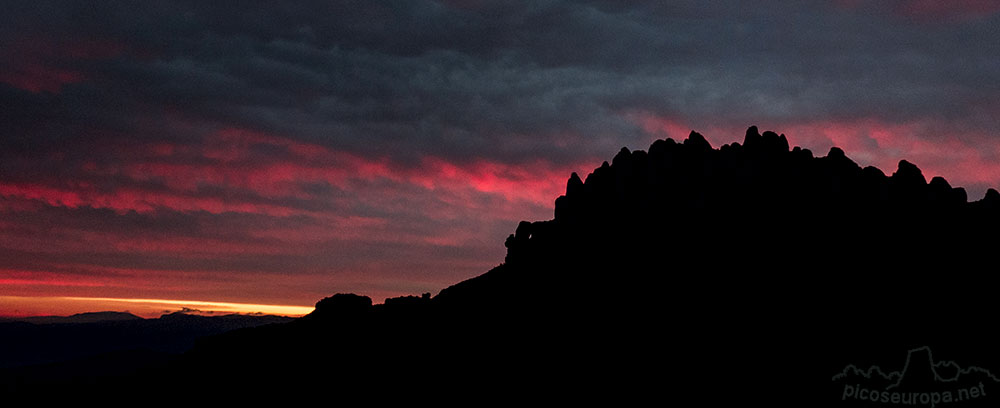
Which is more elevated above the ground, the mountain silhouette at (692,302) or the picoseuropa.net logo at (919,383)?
the mountain silhouette at (692,302)

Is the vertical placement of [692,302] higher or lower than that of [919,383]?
higher

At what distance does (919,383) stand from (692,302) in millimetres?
48997

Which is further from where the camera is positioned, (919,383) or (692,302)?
(692,302)

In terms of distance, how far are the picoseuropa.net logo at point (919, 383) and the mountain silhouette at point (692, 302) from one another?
2.66 meters

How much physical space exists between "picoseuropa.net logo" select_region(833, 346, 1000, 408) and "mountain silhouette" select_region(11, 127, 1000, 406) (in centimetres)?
266

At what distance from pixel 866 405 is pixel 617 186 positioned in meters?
90.8

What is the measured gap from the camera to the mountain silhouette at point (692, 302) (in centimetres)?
14275

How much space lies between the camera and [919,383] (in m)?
130

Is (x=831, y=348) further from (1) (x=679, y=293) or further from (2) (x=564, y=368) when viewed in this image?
(2) (x=564, y=368)

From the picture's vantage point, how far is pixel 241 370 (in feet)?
579

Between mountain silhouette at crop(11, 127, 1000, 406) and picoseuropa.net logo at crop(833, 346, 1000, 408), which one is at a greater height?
mountain silhouette at crop(11, 127, 1000, 406)

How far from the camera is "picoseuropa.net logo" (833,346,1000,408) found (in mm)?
121875

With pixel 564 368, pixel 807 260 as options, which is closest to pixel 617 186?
pixel 807 260

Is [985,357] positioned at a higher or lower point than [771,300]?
lower
